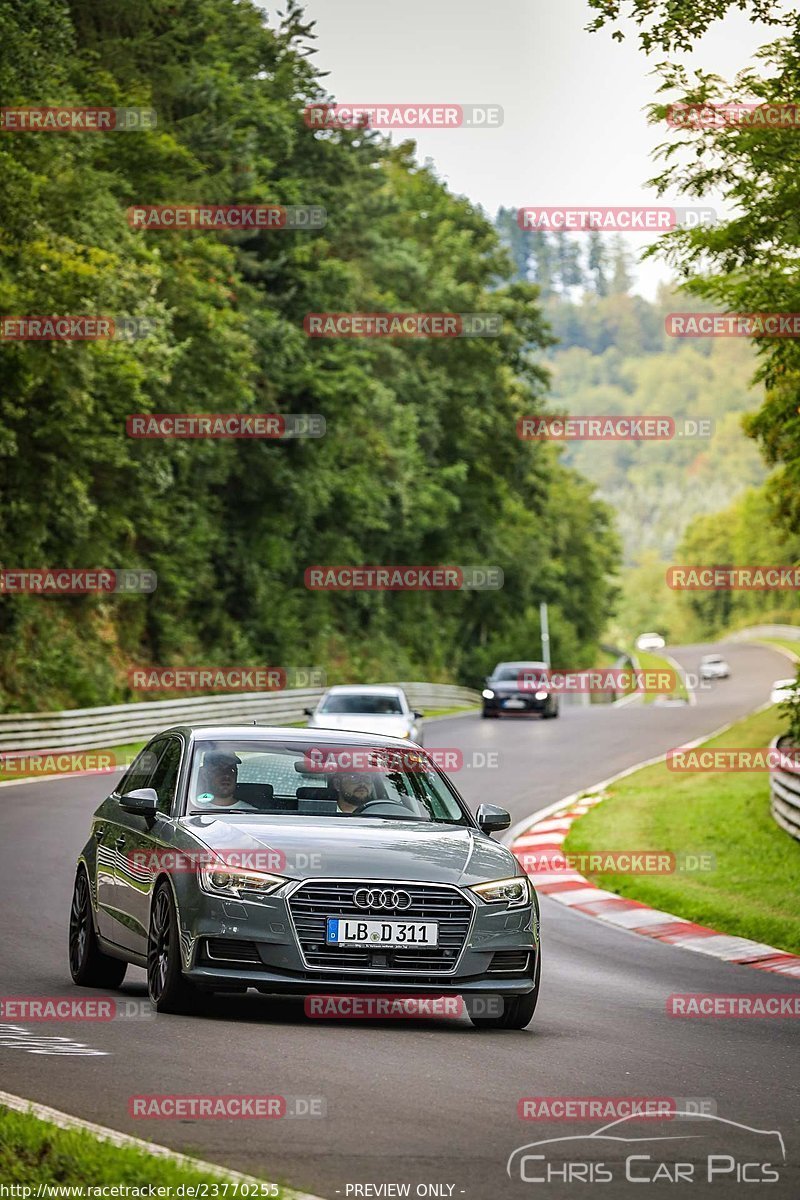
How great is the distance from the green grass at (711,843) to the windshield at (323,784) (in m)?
Result: 5.69

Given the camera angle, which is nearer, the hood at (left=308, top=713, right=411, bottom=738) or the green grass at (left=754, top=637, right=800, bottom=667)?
the hood at (left=308, top=713, right=411, bottom=738)

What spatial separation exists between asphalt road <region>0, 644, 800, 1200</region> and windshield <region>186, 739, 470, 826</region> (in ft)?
3.68

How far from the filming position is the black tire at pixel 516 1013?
32.4 feet

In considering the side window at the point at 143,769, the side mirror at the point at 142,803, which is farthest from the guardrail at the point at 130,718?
the side mirror at the point at 142,803

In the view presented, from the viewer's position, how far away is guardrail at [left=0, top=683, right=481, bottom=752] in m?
32.9

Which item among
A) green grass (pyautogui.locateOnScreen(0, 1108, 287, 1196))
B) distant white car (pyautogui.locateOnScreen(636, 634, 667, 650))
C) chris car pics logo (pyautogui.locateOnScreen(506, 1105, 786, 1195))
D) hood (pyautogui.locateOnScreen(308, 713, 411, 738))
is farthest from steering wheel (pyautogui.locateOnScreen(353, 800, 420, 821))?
distant white car (pyautogui.locateOnScreen(636, 634, 667, 650))

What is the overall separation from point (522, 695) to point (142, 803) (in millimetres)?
40779

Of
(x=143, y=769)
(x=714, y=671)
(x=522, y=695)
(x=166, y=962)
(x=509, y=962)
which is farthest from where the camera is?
(x=714, y=671)

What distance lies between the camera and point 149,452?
39.2 meters

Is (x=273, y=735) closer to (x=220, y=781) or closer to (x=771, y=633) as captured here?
(x=220, y=781)

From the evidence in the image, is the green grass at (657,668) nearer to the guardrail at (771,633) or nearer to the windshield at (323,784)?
the guardrail at (771,633)

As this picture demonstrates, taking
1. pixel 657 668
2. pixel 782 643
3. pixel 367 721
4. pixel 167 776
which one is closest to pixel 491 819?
pixel 167 776

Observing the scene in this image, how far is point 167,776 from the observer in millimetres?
10672

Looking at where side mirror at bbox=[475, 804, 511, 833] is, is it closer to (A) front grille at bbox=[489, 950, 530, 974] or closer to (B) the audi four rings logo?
(A) front grille at bbox=[489, 950, 530, 974]
